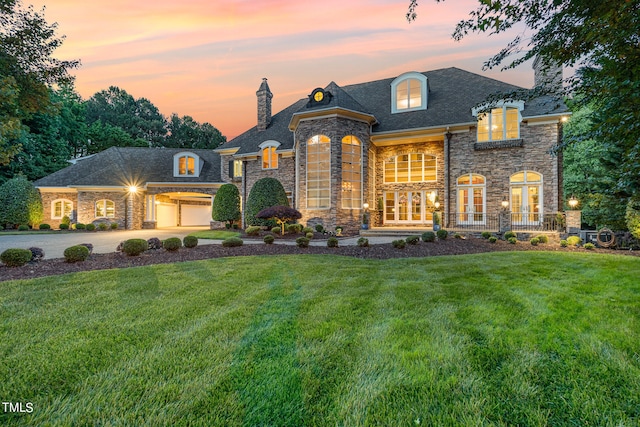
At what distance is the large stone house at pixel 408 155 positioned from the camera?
521 inches

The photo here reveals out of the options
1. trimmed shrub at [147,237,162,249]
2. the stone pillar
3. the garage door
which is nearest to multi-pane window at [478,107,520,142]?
the stone pillar

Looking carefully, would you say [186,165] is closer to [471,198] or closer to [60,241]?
[60,241]

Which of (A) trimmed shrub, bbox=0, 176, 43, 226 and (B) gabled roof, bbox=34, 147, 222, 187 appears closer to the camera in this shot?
(A) trimmed shrub, bbox=0, 176, 43, 226

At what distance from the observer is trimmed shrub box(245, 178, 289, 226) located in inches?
582

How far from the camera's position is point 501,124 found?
1373cm

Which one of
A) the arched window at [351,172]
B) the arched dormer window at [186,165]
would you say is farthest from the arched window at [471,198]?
the arched dormer window at [186,165]

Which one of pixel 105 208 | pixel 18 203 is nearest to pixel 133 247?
pixel 105 208

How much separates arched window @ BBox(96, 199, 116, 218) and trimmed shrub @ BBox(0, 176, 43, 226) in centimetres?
→ 350

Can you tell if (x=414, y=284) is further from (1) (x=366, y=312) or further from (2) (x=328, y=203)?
(2) (x=328, y=203)

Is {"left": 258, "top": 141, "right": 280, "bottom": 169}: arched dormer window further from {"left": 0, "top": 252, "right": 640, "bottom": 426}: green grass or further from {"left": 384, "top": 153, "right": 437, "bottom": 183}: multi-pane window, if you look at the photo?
{"left": 0, "top": 252, "right": 640, "bottom": 426}: green grass

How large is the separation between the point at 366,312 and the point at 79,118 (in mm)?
40109

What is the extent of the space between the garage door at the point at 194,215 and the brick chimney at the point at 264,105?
1084 cm

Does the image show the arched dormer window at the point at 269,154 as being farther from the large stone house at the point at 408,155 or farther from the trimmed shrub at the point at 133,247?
the trimmed shrub at the point at 133,247

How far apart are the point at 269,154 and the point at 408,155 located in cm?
796
